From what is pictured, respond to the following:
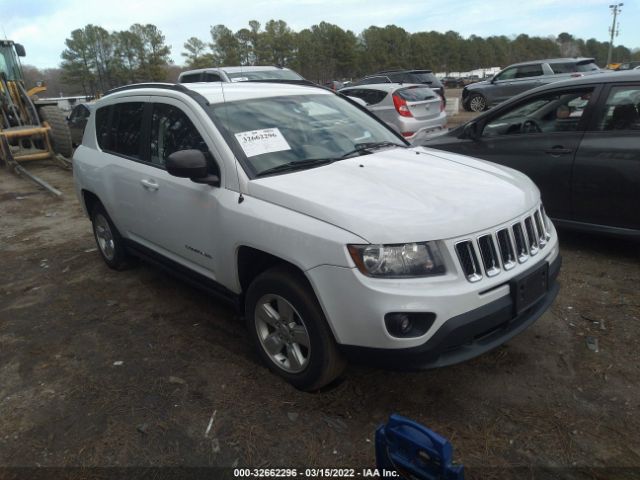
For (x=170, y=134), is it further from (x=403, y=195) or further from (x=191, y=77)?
(x=191, y=77)

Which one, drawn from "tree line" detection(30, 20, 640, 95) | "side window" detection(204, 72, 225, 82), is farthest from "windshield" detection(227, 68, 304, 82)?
"tree line" detection(30, 20, 640, 95)

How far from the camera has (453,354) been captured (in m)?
2.53

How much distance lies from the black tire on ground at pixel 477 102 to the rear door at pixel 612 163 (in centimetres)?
1445

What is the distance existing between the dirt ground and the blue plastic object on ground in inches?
18.8

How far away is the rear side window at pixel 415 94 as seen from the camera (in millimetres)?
10281

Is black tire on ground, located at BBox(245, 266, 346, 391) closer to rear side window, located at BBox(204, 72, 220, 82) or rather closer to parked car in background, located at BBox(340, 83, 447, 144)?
parked car in background, located at BBox(340, 83, 447, 144)

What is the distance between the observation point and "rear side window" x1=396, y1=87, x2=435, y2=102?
1028 cm

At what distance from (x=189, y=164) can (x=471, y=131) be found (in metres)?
3.42

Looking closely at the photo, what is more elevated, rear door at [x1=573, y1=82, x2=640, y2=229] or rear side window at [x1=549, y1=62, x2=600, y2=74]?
rear side window at [x1=549, y1=62, x2=600, y2=74]

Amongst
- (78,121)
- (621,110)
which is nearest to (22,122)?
(78,121)

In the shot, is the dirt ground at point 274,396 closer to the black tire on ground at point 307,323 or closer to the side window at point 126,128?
Answer: the black tire on ground at point 307,323

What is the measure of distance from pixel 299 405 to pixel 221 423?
0.44 m

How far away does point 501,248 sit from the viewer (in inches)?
105

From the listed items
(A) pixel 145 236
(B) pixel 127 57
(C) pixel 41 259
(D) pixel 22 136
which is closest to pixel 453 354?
(A) pixel 145 236
